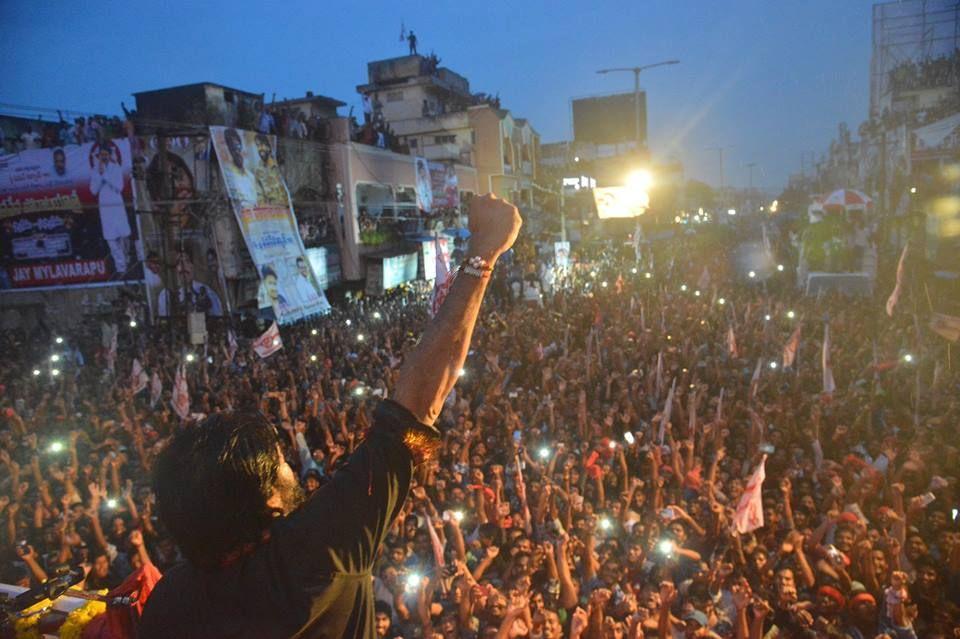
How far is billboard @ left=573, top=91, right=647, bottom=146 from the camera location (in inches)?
2149

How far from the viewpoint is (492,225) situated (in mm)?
1629

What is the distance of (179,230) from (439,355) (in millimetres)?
20192

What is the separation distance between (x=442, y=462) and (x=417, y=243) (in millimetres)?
20504

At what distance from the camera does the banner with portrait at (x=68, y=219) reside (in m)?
18.9

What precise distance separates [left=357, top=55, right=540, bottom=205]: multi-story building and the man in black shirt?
3678 centimetres

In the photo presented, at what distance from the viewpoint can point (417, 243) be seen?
2866cm

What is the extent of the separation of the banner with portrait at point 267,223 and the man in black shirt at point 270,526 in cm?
1633

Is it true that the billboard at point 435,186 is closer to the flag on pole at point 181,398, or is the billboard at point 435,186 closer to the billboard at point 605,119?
the flag on pole at point 181,398

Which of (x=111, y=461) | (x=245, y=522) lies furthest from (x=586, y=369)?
(x=245, y=522)

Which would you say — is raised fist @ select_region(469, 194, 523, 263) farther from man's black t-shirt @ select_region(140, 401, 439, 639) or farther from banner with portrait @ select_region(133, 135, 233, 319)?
banner with portrait @ select_region(133, 135, 233, 319)

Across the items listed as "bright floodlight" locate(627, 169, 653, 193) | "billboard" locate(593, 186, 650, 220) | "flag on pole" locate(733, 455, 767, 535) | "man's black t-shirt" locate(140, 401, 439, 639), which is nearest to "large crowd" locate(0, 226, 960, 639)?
"flag on pole" locate(733, 455, 767, 535)

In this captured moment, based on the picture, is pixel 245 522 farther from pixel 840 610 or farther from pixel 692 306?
pixel 692 306

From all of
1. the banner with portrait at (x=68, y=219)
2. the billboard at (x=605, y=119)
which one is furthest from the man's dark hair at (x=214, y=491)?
the billboard at (x=605, y=119)

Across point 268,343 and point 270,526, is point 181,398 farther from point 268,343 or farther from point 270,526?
point 270,526
